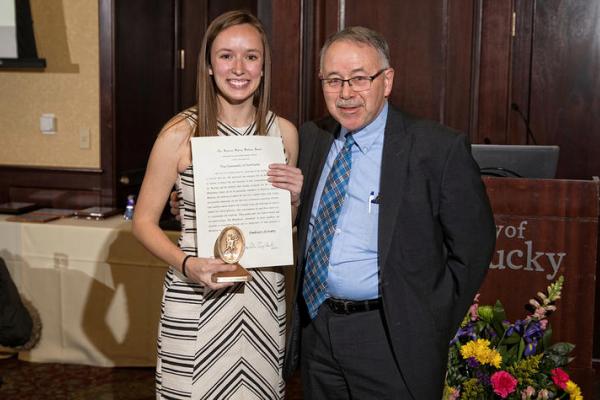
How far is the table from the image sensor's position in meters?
4.05

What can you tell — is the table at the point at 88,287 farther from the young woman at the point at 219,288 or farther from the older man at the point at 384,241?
the older man at the point at 384,241

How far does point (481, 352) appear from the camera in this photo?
2.68 meters

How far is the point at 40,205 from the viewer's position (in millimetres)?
4730

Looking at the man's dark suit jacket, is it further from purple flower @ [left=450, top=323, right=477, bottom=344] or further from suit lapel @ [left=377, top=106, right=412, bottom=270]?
purple flower @ [left=450, top=323, right=477, bottom=344]

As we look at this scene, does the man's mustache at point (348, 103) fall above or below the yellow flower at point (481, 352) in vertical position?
above

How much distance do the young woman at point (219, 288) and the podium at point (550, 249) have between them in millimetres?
1082

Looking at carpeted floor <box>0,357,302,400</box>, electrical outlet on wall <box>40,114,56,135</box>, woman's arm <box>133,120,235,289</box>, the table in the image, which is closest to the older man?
woman's arm <box>133,120,235,289</box>

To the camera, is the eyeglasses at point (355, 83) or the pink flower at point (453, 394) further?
the pink flower at point (453, 394)

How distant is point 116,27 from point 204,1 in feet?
3.29

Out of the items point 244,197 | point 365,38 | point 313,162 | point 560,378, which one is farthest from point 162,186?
point 560,378

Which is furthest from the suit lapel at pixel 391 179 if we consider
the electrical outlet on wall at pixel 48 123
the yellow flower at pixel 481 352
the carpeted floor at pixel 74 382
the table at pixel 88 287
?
the electrical outlet on wall at pixel 48 123

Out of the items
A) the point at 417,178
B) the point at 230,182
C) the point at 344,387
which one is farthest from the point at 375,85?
the point at 344,387

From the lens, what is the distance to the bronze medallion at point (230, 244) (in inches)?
77.2

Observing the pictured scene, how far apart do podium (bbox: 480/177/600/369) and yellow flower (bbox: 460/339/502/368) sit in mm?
297
